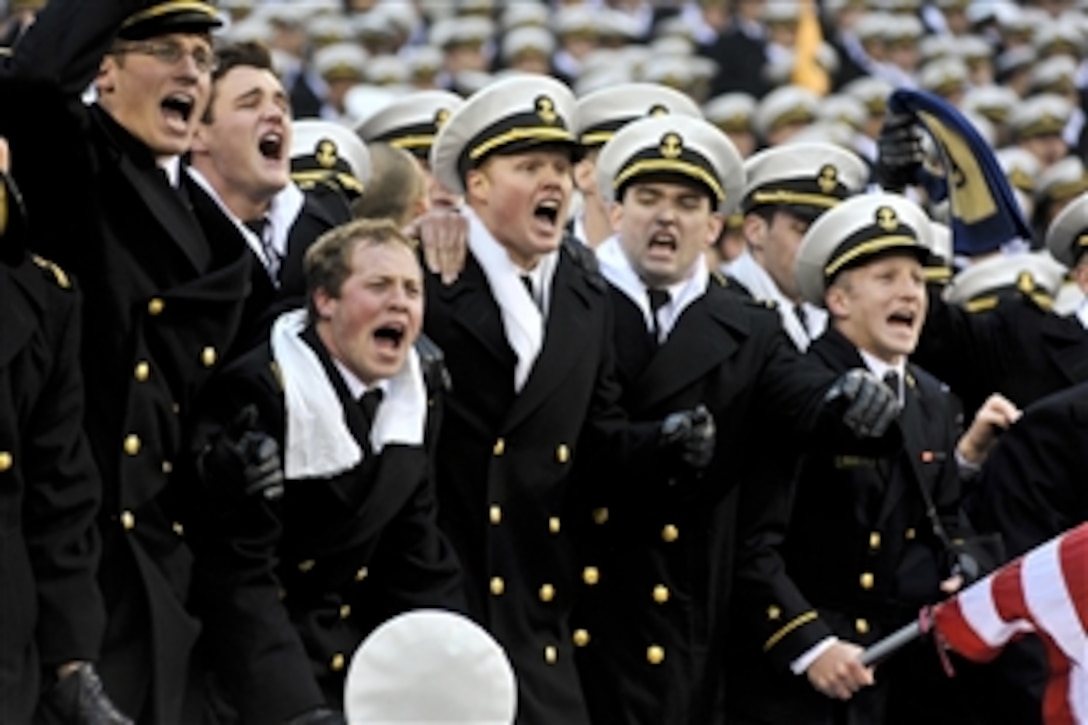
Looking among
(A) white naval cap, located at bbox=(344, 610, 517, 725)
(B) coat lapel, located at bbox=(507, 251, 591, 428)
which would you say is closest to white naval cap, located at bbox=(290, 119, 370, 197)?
(B) coat lapel, located at bbox=(507, 251, 591, 428)

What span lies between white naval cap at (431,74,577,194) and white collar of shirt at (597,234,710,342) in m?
0.47

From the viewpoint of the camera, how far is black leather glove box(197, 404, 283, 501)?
732 cm

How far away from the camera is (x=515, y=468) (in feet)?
27.6

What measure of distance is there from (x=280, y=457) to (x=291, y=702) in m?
0.61

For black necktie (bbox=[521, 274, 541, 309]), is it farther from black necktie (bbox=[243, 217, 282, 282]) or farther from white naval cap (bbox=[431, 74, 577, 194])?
black necktie (bbox=[243, 217, 282, 282])

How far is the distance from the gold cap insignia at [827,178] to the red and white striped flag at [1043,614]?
2.18m

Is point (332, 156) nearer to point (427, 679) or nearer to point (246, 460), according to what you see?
point (246, 460)

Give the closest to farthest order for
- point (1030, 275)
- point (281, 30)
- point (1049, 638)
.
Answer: point (1049, 638), point (1030, 275), point (281, 30)

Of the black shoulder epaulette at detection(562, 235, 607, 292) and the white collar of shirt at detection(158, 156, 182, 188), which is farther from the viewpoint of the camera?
the black shoulder epaulette at detection(562, 235, 607, 292)

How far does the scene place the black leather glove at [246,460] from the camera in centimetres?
732

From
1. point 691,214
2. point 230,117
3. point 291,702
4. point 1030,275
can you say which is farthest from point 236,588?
point 1030,275

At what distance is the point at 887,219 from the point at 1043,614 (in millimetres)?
1580

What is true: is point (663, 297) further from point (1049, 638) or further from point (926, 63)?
point (926, 63)

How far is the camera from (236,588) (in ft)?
24.8
